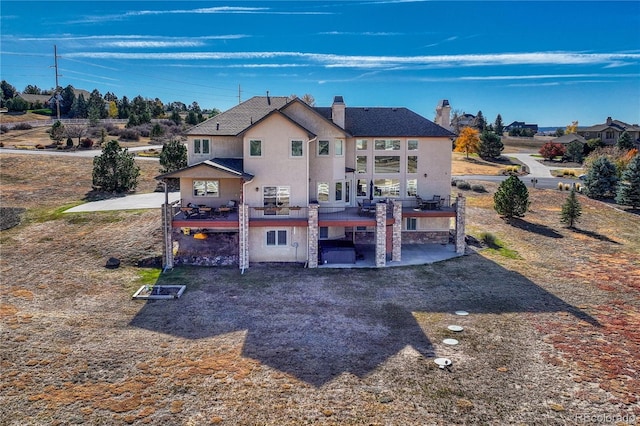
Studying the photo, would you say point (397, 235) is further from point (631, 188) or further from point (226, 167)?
point (631, 188)

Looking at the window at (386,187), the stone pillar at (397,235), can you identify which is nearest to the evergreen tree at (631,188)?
the window at (386,187)

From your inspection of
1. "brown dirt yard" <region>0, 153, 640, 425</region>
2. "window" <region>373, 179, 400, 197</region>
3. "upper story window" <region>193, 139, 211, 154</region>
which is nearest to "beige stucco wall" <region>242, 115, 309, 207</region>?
"upper story window" <region>193, 139, 211, 154</region>

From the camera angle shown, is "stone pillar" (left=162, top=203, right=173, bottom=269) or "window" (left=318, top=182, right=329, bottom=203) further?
"window" (left=318, top=182, right=329, bottom=203)

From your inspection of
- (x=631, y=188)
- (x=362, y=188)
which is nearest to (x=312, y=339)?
(x=362, y=188)

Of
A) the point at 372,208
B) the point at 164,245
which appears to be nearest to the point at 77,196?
the point at 164,245

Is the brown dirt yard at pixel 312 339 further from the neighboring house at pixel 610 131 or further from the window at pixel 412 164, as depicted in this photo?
the neighboring house at pixel 610 131

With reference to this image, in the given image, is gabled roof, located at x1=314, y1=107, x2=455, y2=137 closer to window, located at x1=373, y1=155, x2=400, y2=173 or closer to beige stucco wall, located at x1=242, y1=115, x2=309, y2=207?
window, located at x1=373, y1=155, x2=400, y2=173
